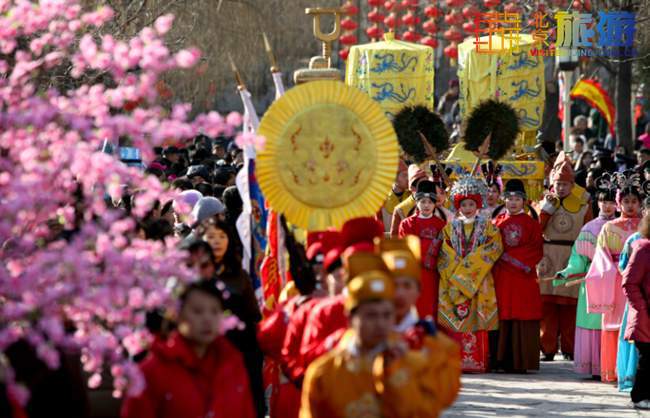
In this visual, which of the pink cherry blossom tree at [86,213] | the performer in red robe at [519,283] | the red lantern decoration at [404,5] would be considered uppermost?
the red lantern decoration at [404,5]

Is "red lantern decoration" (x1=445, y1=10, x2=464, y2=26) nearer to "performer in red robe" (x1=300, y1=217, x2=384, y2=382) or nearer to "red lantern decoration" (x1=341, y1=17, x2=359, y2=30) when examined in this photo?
"red lantern decoration" (x1=341, y1=17, x2=359, y2=30)

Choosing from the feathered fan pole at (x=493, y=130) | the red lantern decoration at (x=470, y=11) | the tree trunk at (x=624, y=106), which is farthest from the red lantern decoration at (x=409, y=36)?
the feathered fan pole at (x=493, y=130)

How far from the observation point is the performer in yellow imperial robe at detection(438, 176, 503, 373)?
528 inches

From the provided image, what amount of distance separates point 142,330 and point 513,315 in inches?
324

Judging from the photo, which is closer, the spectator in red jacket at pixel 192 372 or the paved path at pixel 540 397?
the spectator in red jacket at pixel 192 372

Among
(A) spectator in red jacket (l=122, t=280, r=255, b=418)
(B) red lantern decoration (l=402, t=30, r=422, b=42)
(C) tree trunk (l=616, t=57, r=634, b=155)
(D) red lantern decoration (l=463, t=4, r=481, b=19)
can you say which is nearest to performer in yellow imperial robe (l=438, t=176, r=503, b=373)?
(A) spectator in red jacket (l=122, t=280, r=255, b=418)

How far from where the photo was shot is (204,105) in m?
34.0

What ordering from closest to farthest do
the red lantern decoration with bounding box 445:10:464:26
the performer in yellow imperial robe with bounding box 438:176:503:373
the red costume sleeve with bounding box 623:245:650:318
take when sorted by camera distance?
1. the red costume sleeve with bounding box 623:245:650:318
2. the performer in yellow imperial robe with bounding box 438:176:503:373
3. the red lantern decoration with bounding box 445:10:464:26

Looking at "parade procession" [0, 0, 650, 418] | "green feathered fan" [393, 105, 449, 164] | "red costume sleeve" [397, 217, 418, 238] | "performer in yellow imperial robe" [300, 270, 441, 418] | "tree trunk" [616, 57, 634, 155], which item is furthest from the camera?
"tree trunk" [616, 57, 634, 155]

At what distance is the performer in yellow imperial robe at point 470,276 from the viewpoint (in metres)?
13.4

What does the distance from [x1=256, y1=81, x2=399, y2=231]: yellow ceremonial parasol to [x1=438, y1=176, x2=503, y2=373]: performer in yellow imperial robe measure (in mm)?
5200

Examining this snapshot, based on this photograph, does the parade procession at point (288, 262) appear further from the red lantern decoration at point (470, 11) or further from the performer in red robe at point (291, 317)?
the red lantern decoration at point (470, 11)

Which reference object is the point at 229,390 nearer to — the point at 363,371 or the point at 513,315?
the point at 363,371

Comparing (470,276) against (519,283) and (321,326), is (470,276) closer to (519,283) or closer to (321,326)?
(519,283)
